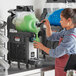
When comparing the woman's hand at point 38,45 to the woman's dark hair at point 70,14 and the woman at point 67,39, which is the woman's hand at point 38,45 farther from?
the woman's dark hair at point 70,14

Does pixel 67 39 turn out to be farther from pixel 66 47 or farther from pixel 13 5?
pixel 13 5

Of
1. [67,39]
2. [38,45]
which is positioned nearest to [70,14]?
[67,39]

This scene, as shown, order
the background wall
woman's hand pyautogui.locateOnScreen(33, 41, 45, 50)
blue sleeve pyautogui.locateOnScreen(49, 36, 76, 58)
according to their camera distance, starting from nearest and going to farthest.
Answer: blue sleeve pyautogui.locateOnScreen(49, 36, 76, 58) < woman's hand pyautogui.locateOnScreen(33, 41, 45, 50) < the background wall

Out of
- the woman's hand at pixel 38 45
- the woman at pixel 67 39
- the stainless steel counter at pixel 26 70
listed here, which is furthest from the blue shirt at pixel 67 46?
the stainless steel counter at pixel 26 70

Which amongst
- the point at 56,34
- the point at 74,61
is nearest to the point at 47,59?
the point at 56,34

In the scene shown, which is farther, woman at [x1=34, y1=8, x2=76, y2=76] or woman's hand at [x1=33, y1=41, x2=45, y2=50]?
woman's hand at [x1=33, y1=41, x2=45, y2=50]

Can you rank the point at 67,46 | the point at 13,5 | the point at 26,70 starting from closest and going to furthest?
the point at 67,46
the point at 26,70
the point at 13,5

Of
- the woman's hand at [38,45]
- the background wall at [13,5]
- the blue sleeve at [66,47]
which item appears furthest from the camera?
the background wall at [13,5]

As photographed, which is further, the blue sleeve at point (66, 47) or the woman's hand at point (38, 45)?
the woman's hand at point (38, 45)

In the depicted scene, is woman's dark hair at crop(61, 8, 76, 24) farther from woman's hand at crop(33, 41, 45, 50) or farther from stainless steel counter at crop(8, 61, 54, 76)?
stainless steel counter at crop(8, 61, 54, 76)

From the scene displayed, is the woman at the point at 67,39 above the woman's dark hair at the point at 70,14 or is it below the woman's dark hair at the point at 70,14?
below

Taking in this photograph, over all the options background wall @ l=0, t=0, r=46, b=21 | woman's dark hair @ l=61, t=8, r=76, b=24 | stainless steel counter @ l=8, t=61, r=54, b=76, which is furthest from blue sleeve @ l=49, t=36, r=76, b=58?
background wall @ l=0, t=0, r=46, b=21

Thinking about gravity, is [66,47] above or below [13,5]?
below

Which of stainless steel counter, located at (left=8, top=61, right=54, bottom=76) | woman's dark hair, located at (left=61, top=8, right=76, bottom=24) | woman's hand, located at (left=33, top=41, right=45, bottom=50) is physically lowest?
stainless steel counter, located at (left=8, top=61, right=54, bottom=76)
